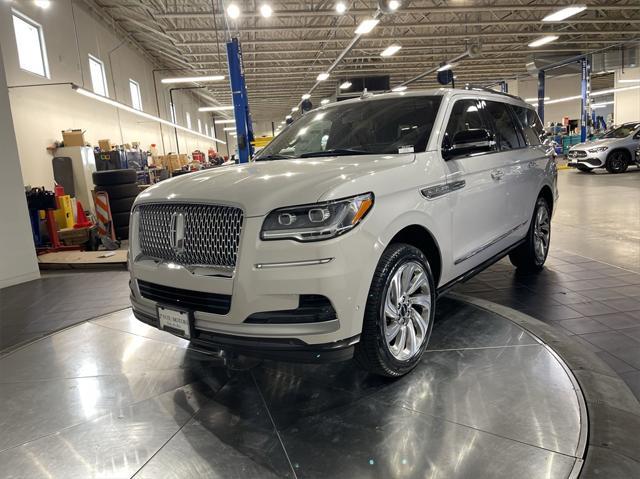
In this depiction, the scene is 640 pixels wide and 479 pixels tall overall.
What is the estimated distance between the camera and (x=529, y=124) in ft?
15.8

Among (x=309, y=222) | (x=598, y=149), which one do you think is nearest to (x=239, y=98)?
(x=309, y=222)

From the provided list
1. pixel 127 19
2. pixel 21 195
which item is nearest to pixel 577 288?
pixel 21 195

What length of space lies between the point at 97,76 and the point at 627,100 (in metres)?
31.3

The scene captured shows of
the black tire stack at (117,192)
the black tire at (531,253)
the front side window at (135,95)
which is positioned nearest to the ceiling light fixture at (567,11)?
the black tire at (531,253)

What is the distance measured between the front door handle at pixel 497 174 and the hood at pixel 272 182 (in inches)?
44.7

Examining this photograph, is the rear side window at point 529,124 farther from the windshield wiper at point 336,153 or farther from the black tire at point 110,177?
the black tire at point 110,177

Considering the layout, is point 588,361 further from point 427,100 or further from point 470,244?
point 427,100

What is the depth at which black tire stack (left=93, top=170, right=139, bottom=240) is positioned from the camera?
29.3 ft

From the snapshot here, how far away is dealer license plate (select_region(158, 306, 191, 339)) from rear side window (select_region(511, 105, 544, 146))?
373 centimetres

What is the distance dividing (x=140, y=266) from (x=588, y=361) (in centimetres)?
281

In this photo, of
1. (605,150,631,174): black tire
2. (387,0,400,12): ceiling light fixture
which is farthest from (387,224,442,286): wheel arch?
(605,150,631,174): black tire

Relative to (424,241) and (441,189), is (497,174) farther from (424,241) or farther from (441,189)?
(424,241)

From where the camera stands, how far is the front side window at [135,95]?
61.2 feet

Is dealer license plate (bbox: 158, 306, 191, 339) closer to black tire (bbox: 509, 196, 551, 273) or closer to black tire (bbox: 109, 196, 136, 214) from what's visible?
black tire (bbox: 509, 196, 551, 273)
